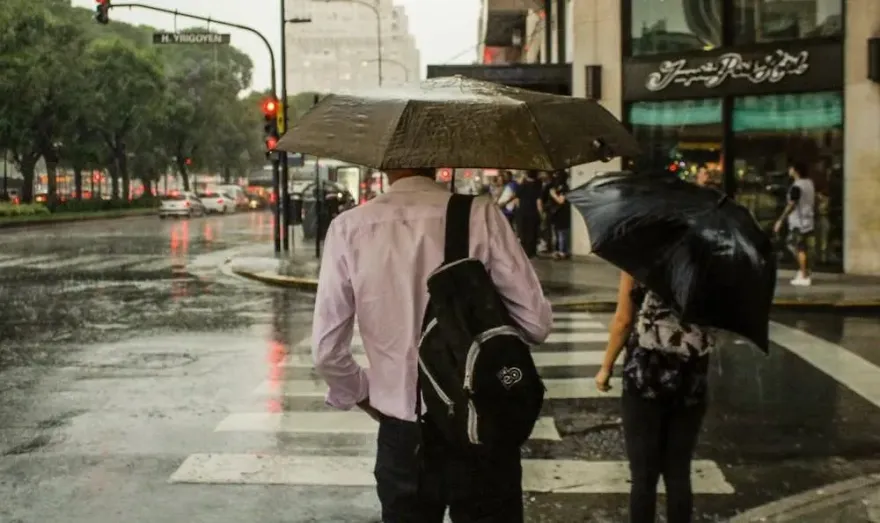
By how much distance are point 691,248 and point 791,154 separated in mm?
16321

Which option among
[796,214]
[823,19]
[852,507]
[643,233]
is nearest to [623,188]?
[643,233]

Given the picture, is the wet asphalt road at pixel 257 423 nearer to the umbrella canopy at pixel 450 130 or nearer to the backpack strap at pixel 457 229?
the umbrella canopy at pixel 450 130

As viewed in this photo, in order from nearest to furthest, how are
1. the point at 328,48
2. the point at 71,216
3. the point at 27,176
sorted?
1. the point at 71,216
2. the point at 27,176
3. the point at 328,48

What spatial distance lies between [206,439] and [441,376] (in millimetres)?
4746

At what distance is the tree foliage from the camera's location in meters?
48.1

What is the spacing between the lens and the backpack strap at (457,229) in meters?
3.08

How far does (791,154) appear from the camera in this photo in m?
19.5

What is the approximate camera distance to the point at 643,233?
4.29 meters

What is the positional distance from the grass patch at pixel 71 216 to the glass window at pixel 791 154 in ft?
110

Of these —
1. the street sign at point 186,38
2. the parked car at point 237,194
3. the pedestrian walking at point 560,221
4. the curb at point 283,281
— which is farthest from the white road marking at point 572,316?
the parked car at point 237,194

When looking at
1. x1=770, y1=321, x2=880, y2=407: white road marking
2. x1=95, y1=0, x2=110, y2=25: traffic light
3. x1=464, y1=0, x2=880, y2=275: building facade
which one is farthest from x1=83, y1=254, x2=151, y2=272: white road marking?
x1=770, y1=321, x2=880, y2=407: white road marking

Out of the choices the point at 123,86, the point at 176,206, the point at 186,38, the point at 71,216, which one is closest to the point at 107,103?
the point at 123,86

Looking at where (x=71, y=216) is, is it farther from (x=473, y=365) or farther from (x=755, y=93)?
(x=473, y=365)

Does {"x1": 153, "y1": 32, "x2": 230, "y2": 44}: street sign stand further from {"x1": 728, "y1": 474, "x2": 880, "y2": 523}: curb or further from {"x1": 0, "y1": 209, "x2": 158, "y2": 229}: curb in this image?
{"x1": 728, "y1": 474, "x2": 880, "y2": 523}: curb
